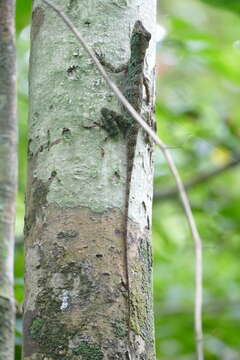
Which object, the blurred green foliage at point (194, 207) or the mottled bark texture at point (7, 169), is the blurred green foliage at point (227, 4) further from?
the mottled bark texture at point (7, 169)

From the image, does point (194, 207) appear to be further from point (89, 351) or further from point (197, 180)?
point (89, 351)

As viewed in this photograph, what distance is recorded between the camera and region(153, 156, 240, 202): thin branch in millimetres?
5332

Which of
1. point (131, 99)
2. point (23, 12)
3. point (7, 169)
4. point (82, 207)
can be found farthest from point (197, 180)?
point (82, 207)

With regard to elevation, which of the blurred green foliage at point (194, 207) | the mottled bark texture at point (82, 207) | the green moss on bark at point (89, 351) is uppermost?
the blurred green foliage at point (194, 207)

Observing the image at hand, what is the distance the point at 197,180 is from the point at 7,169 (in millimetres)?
2976

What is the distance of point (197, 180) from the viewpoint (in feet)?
17.9

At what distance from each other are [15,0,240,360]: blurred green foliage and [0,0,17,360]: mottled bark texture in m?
1.17

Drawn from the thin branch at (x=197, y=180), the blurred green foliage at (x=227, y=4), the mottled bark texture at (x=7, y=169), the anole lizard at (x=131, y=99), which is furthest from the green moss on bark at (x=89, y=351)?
the thin branch at (x=197, y=180)

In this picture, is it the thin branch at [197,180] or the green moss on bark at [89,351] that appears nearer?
the green moss on bark at [89,351]

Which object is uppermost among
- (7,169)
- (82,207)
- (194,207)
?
(194,207)

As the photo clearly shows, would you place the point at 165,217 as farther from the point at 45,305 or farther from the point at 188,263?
the point at 45,305

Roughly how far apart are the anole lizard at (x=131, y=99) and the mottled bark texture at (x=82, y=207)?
18 millimetres

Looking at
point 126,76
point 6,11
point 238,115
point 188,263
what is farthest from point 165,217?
point 126,76

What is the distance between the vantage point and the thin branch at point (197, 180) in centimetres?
533
